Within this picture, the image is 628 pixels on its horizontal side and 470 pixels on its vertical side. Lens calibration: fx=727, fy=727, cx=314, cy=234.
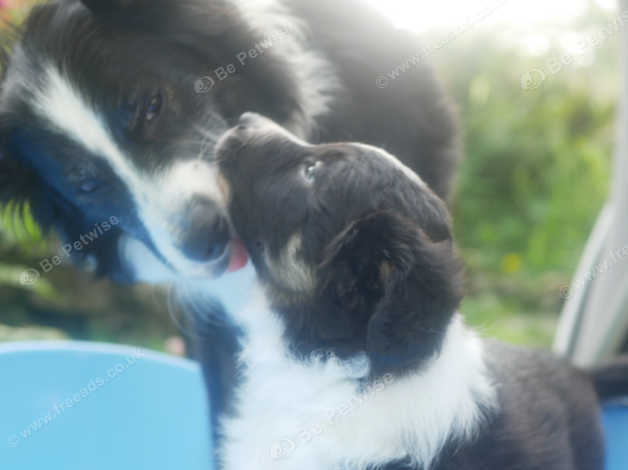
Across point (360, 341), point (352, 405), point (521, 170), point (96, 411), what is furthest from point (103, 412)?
point (521, 170)

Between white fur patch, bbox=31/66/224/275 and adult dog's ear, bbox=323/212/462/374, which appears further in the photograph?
white fur patch, bbox=31/66/224/275

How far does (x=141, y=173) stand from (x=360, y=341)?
92cm

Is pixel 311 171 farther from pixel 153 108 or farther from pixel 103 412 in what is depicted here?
pixel 103 412

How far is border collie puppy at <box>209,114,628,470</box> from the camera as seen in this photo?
1895 mm

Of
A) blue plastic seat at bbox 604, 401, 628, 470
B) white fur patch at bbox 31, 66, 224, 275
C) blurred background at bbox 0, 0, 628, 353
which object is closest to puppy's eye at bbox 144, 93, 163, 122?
white fur patch at bbox 31, 66, 224, 275

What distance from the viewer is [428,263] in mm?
1843

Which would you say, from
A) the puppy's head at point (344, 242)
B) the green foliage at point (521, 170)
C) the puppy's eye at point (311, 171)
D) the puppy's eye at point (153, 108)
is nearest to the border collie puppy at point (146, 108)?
the puppy's eye at point (153, 108)

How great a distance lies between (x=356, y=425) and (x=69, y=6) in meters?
1.58

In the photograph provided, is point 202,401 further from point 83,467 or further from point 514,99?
point 514,99

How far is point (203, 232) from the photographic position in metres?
2.21

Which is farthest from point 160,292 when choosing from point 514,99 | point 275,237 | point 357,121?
point 514,99

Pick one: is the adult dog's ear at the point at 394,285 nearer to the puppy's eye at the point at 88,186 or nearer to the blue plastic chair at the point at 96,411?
the puppy's eye at the point at 88,186

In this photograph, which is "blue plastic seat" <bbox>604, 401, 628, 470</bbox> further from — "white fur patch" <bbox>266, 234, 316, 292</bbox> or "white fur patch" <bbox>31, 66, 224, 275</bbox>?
"white fur patch" <bbox>31, 66, 224, 275</bbox>

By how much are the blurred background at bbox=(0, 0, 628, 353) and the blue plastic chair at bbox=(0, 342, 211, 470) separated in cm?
Result: 160
